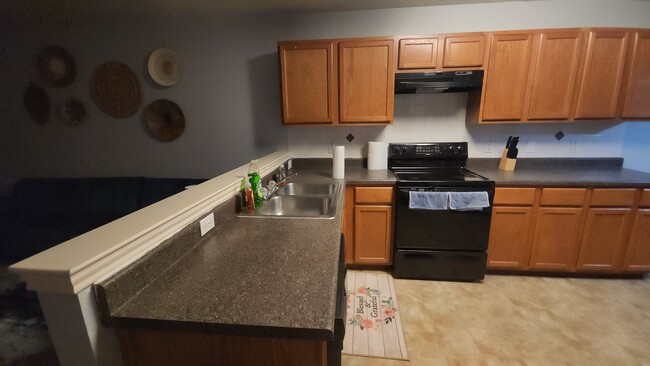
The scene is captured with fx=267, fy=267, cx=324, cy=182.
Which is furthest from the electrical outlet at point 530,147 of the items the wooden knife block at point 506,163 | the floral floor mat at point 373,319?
the floral floor mat at point 373,319

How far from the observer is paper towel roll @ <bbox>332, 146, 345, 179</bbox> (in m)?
2.27

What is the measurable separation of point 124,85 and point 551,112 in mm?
4179

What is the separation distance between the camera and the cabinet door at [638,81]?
2.15 meters

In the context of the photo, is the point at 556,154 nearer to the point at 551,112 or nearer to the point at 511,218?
the point at 551,112

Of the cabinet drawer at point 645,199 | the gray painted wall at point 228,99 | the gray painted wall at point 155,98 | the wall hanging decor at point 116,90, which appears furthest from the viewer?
the wall hanging decor at point 116,90

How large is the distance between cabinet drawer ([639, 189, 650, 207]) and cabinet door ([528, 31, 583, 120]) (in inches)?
31.3

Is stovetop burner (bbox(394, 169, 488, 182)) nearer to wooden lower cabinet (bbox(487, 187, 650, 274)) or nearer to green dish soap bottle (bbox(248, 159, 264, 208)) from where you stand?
wooden lower cabinet (bbox(487, 187, 650, 274))

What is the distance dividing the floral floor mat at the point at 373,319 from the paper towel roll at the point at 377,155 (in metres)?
1.03

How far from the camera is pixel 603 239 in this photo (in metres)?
2.21

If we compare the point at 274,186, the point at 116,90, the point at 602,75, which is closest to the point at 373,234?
the point at 274,186

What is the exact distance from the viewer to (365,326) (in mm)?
1859

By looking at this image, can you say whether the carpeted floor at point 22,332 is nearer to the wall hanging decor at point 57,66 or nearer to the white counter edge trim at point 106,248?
the white counter edge trim at point 106,248

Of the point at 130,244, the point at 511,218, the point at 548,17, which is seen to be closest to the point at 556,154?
the point at 511,218

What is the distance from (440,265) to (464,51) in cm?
182
